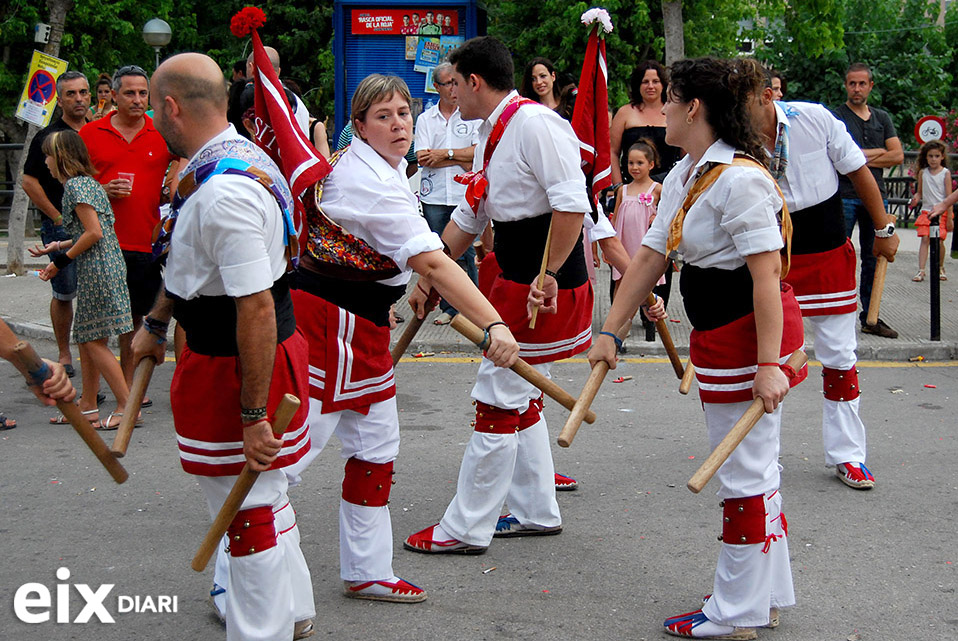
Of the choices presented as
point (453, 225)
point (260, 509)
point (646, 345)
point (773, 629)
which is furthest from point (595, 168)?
point (646, 345)

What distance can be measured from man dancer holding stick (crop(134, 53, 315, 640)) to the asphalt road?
74 cm

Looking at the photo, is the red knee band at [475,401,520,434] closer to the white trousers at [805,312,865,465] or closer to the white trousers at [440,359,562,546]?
the white trousers at [440,359,562,546]

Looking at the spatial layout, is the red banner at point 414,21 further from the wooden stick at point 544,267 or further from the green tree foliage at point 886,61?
the green tree foliage at point 886,61

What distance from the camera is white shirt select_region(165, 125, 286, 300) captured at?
284 centimetres

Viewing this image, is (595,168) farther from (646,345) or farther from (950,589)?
(646,345)

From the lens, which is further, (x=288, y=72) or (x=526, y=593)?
(x=288, y=72)

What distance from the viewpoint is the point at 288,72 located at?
90.3 ft

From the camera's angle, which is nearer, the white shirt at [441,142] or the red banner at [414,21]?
the white shirt at [441,142]

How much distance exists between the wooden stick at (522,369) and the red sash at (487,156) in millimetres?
1088

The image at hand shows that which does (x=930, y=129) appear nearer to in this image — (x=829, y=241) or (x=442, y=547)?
(x=829, y=241)

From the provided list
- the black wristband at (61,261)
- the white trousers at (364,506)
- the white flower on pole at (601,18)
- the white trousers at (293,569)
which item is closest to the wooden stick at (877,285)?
the white flower on pole at (601,18)

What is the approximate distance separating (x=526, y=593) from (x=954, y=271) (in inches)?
396

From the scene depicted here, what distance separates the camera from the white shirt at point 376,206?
140 inches

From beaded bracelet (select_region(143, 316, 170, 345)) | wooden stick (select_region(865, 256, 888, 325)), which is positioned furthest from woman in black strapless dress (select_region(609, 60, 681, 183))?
beaded bracelet (select_region(143, 316, 170, 345))
